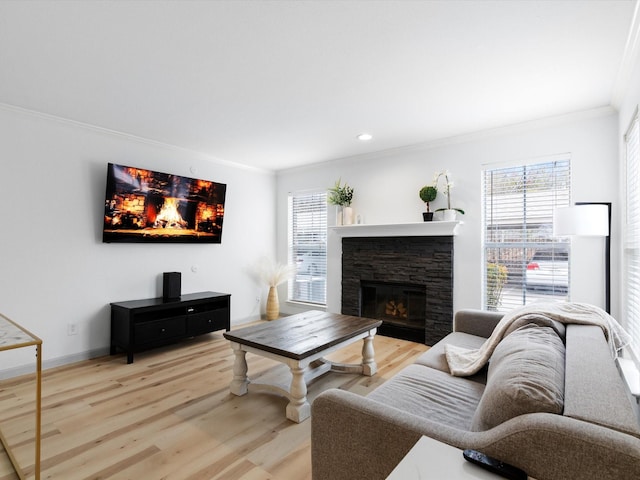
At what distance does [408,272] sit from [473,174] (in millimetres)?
1381

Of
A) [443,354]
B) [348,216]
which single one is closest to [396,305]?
[348,216]

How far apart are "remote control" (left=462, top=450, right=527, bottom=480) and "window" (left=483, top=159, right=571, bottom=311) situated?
10.3 feet

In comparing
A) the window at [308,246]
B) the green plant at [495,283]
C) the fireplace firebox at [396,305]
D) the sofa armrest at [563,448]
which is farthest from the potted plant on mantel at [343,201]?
the sofa armrest at [563,448]

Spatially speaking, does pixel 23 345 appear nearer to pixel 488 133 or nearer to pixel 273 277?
pixel 273 277

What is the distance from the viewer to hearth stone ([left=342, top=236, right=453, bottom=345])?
399cm

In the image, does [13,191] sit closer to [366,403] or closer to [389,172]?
[366,403]

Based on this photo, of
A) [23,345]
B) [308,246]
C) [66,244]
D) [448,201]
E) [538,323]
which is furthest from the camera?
[308,246]

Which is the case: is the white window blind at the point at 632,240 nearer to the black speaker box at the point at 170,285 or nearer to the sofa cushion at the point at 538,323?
the sofa cushion at the point at 538,323

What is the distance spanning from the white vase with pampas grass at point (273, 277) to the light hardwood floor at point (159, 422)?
5.90ft

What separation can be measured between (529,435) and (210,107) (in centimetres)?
322

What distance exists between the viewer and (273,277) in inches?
213

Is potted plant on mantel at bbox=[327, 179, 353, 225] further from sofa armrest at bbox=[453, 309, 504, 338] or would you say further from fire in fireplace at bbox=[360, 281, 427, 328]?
sofa armrest at bbox=[453, 309, 504, 338]

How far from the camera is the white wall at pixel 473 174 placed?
3162 millimetres

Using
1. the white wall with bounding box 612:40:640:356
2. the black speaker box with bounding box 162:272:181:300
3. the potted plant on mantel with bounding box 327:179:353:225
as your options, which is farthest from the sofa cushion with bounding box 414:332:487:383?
the black speaker box with bounding box 162:272:181:300
